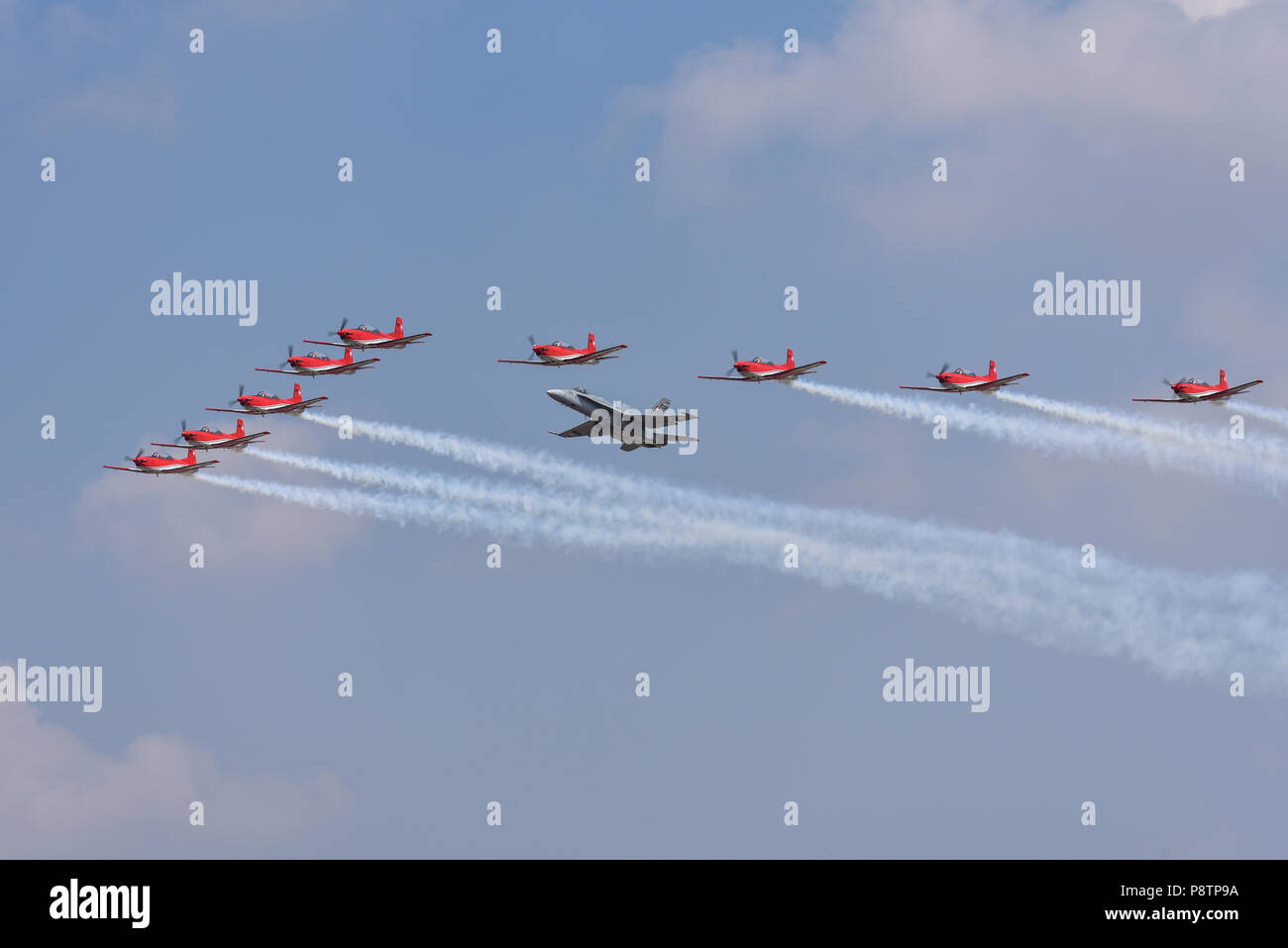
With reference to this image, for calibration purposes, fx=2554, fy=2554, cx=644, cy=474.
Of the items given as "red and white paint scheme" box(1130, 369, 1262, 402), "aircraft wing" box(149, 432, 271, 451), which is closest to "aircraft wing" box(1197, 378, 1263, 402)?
"red and white paint scheme" box(1130, 369, 1262, 402)

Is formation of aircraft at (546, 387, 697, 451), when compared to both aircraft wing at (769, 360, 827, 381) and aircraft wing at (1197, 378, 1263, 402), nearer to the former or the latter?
aircraft wing at (769, 360, 827, 381)

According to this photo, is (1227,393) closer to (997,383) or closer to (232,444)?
(997,383)

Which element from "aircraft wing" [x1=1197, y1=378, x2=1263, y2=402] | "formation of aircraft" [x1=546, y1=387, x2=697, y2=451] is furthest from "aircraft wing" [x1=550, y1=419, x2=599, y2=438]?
"aircraft wing" [x1=1197, y1=378, x2=1263, y2=402]

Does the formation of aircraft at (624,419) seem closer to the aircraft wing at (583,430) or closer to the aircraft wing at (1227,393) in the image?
the aircraft wing at (583,430)

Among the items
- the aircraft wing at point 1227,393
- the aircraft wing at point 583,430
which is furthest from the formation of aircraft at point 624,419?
the aircraft wing at point 1227,393

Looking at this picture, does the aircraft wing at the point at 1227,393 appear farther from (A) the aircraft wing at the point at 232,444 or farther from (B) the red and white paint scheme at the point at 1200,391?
(A) the aircraft wing at the point at 232,444

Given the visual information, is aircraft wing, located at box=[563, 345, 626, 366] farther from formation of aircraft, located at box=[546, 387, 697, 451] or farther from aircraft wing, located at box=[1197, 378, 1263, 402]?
aircraft wing, located at box=[1197, 378, 1263, 402]

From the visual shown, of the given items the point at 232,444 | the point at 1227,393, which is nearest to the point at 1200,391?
the point at 1227,393
